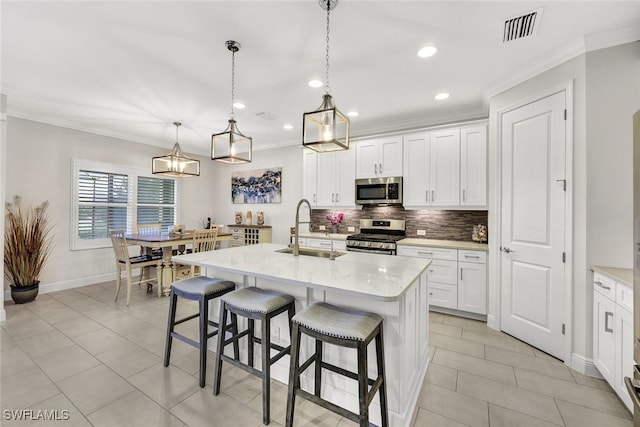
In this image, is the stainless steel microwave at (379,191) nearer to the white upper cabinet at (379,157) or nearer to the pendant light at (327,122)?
the white upper cabinet at (379,157)

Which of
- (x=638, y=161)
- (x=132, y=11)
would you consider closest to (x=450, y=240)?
(x=638, y=161)

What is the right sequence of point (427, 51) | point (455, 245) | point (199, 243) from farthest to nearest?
point (199, 243) → point (455, 245) → point (427, 51)

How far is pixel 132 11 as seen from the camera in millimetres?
1917

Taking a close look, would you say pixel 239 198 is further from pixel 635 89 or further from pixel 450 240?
pixel 635 89

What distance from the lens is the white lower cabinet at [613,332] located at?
5.79 feet

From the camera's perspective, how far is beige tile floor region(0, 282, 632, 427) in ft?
5.71

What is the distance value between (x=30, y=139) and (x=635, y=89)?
6.95 meters

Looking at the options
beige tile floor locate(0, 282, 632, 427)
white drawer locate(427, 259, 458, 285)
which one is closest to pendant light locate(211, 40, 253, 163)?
beige tile floor locate(0, 282, 632, 427)

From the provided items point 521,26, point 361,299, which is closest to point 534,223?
point 521,26

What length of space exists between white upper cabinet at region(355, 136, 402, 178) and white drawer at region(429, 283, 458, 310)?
1660 millimetres

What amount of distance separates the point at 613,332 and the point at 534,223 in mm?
1028

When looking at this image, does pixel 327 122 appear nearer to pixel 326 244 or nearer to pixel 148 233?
pixel 326 244

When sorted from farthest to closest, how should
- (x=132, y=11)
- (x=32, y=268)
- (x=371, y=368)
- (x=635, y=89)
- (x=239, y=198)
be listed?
(x=239, y=198), (x=32, y=268), (x=635, y=89), (x=132, y=11), (x=371, y=368)

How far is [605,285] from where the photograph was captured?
2.01m
